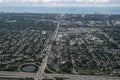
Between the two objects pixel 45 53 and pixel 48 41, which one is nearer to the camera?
pixel 45 53

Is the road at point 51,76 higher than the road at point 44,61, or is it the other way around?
the road at point 44,61

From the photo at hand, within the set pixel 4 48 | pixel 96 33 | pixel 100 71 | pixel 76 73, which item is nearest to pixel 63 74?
pixel 76 73

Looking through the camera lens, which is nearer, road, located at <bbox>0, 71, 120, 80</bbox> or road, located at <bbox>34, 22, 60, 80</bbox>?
road, located at <bbox>0, 71, 120, 80</bbox>

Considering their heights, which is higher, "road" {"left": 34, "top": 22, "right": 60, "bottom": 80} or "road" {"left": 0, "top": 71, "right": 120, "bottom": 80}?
"road" {"left": 34, "top": 22, "right": 60, "bottom": 80}

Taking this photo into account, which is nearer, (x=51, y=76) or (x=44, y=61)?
(x=51, y=76)

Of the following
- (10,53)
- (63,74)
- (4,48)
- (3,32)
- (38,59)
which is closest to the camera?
(63,74)

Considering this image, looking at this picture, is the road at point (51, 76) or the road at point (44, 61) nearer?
the road at point (51, 76)

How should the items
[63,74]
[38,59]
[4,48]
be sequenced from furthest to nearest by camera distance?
[4,48], [38,59], [63,74]

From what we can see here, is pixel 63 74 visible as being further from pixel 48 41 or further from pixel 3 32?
pixel 3 32

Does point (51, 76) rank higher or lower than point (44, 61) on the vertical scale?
lower

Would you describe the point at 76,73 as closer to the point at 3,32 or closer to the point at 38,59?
the point at 38,59
